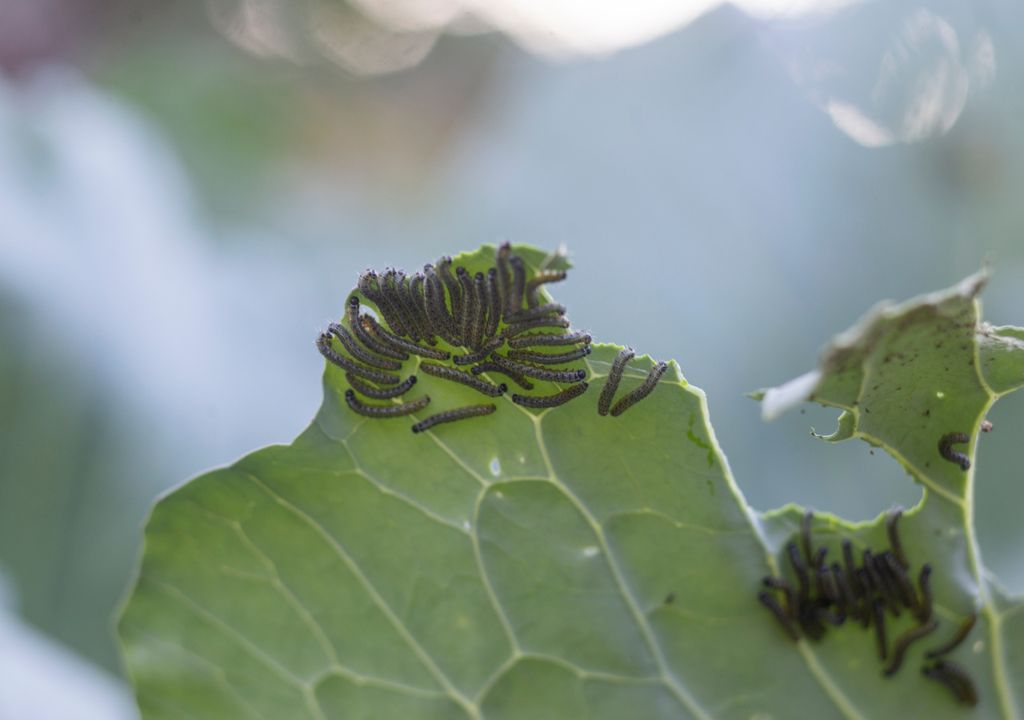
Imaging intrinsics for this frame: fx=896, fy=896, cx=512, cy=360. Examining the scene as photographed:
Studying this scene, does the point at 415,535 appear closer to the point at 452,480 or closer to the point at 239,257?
the point at 452,480

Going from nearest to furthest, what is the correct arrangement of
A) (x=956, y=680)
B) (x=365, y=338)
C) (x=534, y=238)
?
(x=956, y=680) < (x=365, y=338) < (x=534, y=238)

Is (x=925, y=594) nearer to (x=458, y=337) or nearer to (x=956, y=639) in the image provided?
(x=956, y=639)

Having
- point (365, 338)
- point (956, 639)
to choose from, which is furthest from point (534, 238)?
point (956, 639)

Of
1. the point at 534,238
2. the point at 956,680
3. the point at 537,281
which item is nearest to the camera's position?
the point at 956,680

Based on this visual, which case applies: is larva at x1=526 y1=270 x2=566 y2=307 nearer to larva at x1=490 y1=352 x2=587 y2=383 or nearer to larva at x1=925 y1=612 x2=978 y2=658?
larva at x1=490 y1=352 x2=587 y2=383

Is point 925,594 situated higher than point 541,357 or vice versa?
point 541,357

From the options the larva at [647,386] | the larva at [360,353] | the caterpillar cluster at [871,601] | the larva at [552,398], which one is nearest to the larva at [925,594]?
the caterpillar cluster at [871,601]

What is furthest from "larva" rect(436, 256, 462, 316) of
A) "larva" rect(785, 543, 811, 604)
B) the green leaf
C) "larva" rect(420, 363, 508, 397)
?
"larva" rect(785, 543, 811, 604)
